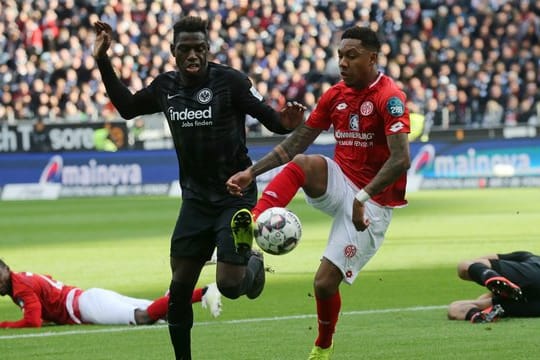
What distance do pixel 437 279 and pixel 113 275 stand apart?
156 inches

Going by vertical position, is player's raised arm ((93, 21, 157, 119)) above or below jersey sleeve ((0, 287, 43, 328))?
above

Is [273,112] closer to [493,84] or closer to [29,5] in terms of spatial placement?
[493,84]

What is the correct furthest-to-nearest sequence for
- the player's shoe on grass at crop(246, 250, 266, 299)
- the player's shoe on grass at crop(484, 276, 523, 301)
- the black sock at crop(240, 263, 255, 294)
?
1. the player's shoe on grass at crop(484, 276, 523, 301)
2. the player's shoe on grass at crop(246, 250, 266, 299)
3. the black sock at crop(240, 263, 255, 294)

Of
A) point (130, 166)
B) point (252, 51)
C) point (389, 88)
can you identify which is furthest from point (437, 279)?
point (252, 51)

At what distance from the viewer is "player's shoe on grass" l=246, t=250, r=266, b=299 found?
8344 millimetres

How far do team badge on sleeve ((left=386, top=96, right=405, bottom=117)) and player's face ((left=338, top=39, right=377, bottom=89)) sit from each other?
271 mm

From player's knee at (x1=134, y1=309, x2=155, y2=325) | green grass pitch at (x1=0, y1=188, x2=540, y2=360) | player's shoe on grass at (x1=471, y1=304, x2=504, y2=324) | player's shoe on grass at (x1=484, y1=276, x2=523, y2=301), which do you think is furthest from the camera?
player's knee at (x1=134, y1=309, x2=155, y2=325)

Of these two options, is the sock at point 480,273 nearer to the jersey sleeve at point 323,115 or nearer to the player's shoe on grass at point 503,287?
the player's shoe on grass at point 503,287

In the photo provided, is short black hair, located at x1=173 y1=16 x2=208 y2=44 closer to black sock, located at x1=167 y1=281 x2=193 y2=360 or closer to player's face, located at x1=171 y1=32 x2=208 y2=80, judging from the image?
player's face, located at x1=171 y1=32 x2=208 y2=80

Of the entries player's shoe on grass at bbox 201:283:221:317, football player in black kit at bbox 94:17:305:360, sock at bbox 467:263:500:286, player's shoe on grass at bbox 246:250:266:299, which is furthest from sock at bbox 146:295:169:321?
sock at bbox 467:263:500:286

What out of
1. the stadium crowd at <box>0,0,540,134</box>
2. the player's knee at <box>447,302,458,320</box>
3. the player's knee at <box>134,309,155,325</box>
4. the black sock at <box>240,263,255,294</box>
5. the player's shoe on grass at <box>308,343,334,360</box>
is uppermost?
the black sock at <box>240,263,255,294</box>

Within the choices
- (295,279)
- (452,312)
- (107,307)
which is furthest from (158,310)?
(295,279)

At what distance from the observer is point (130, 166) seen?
29.3 m

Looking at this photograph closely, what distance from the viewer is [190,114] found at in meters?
7.98
